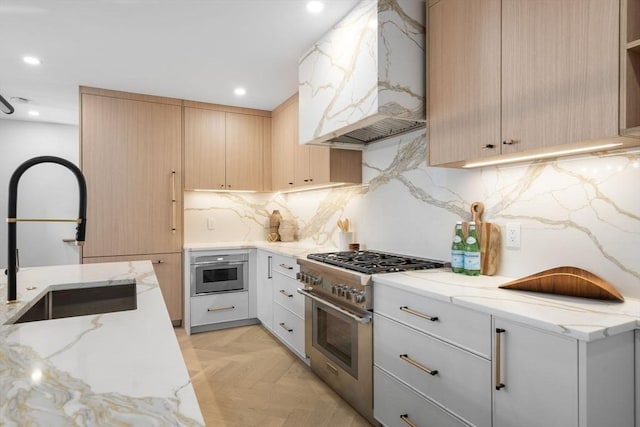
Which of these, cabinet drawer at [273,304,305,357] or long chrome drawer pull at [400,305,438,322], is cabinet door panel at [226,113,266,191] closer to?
cabinet drawer at [273,304,305,357]

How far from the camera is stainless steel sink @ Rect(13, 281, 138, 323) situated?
1.61 meters

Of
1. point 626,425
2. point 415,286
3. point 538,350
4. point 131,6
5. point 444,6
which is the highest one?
point 131,6

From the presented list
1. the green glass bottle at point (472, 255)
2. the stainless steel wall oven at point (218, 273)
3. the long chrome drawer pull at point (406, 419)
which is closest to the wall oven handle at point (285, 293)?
the stainless steel wall oven at point (218, 273)

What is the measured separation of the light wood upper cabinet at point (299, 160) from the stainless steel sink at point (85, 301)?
1.72m

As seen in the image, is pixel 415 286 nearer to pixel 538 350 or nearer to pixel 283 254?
pixel 538 350

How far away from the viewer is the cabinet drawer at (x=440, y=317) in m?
1.42

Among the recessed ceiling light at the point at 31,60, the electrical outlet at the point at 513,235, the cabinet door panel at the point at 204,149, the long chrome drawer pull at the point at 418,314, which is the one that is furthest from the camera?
the cabinet door panel at the point at 204,149

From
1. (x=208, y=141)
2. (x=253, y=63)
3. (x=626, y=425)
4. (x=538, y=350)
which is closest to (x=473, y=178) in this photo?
(x=538, y=350)

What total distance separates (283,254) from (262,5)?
1.87m

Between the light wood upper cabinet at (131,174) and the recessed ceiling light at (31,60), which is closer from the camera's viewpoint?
the recessed ceiling light at (31,60)

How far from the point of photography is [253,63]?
3004 mm

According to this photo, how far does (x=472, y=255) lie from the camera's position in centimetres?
192

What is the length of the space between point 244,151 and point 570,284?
3447 millimetres

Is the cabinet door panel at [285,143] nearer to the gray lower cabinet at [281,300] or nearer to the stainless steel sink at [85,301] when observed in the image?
the gray lower cabinet at [281,300]
